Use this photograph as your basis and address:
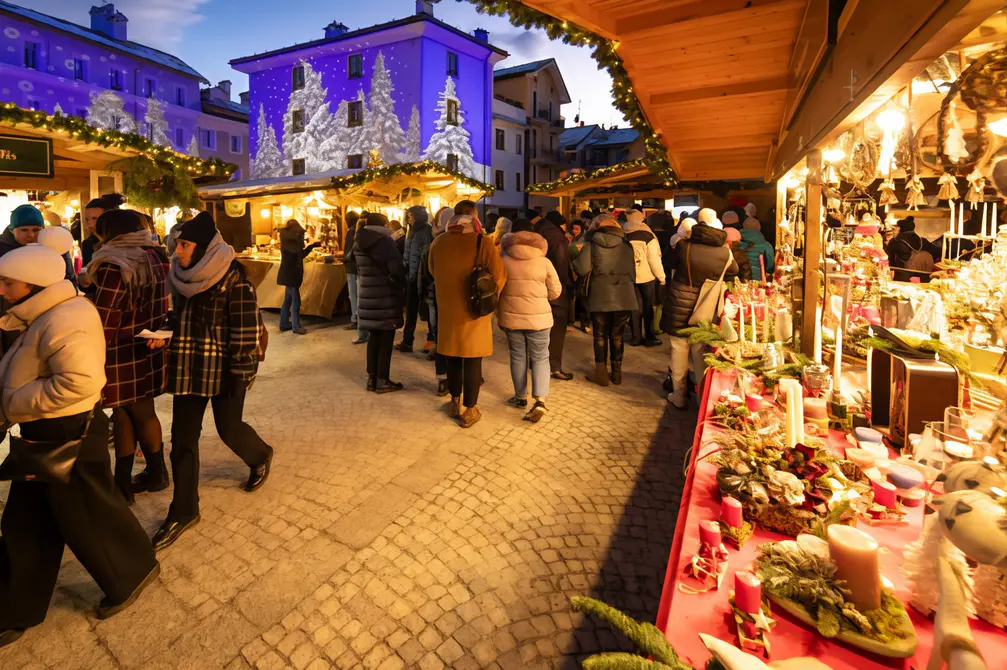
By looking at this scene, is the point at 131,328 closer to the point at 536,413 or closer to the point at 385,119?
the point at 536,413

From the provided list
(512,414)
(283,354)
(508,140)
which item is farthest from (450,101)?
(512,414)

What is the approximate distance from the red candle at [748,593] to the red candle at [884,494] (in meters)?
0.79

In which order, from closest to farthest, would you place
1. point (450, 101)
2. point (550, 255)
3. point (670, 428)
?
1. point (670, 428)
2. point (550, 255)
3. point (450, 101)

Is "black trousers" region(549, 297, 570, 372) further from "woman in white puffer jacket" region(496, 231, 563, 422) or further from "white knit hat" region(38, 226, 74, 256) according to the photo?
"white knit hat" region(38, 226, 74, 256)

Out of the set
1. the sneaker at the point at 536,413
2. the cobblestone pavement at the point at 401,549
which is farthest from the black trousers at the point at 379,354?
the sneaker at the point at 536,413

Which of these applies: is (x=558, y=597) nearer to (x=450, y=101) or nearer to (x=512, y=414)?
(x=512, y=414)

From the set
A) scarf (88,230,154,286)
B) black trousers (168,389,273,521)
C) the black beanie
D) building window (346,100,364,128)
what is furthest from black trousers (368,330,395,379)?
building window (346,100,364,128)

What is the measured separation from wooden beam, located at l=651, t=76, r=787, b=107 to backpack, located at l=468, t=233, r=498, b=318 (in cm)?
198

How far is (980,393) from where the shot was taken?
2.61 meters

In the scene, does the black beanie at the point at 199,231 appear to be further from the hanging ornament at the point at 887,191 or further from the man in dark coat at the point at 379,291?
the hanging ornament at the point at 887,191

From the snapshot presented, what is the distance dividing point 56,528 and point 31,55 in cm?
3570

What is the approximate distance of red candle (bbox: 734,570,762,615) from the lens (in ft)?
4.70

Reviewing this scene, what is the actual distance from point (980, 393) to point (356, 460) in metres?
3.87

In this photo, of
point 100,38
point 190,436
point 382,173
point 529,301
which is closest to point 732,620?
point 190,436
